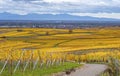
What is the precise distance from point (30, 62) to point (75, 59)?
26.5 meters

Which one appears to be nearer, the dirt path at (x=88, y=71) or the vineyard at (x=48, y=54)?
the vineyard at (x=48, y=54)

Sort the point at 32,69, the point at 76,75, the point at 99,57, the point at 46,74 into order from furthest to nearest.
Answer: the point at 99,57, the point at 76,75, the point at 32,69, the point at 46,74

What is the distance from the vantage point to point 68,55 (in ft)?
225

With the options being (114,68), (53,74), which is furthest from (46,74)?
(114,68)

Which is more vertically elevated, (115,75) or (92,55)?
(115,75)

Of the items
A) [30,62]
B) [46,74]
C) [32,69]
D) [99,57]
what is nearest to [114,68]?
[46,74]

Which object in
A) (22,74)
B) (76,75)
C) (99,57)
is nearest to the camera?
(22,74)

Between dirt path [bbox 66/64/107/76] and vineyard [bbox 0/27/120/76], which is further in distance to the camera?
dirt path [bbox 66/64/107/76]

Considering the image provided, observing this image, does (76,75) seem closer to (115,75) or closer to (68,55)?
(115,75)

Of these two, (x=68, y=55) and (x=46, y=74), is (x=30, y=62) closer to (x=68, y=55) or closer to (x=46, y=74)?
(x=46, y=74)

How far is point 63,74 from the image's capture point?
40062 millimetres

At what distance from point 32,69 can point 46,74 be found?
279 cm

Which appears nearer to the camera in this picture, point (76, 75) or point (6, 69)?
point (6, 69)

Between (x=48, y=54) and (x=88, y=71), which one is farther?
(x=48, y=54)
